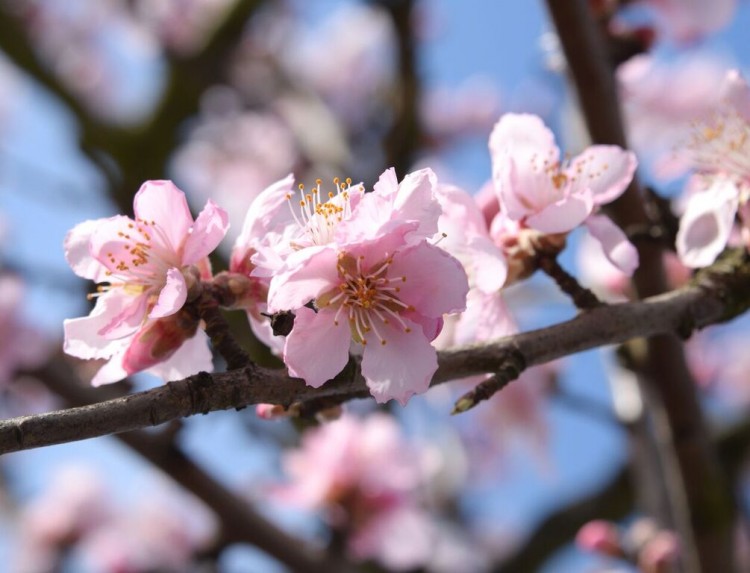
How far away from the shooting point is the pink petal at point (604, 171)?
3.57 feet

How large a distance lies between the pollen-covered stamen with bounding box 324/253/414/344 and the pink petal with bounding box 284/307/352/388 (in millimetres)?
14

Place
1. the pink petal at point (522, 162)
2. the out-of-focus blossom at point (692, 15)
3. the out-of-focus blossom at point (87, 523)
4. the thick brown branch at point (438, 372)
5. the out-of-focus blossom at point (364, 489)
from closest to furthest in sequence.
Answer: the thick brown branch at point (438, 372) < the pink petal at point (522, 162) < the out-of-focus blossom at point (692, 15) < the out-of-focus blossom at point (364, 489) < the out-of-focus blossom at point (87, 523)

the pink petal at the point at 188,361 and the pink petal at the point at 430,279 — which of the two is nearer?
the pink petal at the point at 430,279

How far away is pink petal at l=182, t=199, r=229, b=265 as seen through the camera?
2.98ft

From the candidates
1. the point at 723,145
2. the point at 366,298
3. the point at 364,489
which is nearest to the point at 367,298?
the point at 366,298

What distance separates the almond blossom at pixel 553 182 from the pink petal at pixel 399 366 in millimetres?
253

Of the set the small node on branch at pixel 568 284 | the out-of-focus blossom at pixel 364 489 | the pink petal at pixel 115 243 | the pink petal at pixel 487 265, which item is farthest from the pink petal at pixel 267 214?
the out-of-focus blossom at pixel 364 489

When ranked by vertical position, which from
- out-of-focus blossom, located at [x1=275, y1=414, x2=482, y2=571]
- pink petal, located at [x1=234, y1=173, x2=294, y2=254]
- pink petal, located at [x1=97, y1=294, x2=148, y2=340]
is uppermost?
pink petal, located at [x1=234, y1=173, x2=294, y2=254]

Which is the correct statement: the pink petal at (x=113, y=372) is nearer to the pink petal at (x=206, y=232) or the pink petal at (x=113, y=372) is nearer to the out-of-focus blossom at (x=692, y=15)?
the pink petal at (x=206, y=232)

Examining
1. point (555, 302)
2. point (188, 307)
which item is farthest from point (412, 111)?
point (188, 307)

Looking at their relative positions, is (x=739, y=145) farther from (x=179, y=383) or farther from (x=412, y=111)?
(x=412, y=111)

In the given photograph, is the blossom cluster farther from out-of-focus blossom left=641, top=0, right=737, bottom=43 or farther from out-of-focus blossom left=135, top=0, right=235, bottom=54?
out-of-focus blossom left=135, top=0, right=235, bottom=54

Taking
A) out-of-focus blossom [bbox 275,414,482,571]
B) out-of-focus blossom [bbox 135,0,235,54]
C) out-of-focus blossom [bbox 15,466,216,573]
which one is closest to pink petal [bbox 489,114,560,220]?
out-of-focus blossom [bbox 275,414,482,571]

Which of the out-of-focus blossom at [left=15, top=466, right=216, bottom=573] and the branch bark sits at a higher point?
the branch bark
